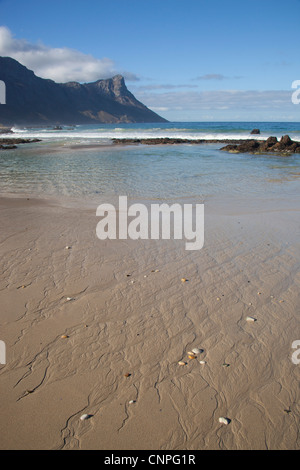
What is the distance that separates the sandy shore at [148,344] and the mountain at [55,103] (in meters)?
111

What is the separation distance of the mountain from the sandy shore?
111 m

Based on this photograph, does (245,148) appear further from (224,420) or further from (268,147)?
(224,420)

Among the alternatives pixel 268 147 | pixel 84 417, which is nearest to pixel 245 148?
pixel 268 147

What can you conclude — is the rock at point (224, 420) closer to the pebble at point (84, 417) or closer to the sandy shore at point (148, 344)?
the sandy shore at point (148, 344)

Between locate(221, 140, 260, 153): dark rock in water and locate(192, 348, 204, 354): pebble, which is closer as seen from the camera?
locate(192, 348, 204, 354): pebble

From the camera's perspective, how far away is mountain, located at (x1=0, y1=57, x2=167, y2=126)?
407ft

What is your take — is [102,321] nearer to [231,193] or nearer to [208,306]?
[208,306]

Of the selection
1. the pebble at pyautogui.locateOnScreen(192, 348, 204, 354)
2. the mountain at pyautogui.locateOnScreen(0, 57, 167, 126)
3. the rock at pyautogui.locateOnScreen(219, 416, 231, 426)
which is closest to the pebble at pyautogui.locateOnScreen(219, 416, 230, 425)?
the rock at pyautogui.locateOnScreen(219, 416, 231, 426)

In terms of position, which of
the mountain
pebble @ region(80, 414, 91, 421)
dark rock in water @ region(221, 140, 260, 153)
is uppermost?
the mountain

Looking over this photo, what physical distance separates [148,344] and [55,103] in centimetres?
16372

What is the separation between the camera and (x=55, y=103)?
14700 centimetres

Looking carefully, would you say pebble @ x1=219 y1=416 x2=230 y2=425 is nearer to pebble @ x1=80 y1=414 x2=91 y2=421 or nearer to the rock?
the rock

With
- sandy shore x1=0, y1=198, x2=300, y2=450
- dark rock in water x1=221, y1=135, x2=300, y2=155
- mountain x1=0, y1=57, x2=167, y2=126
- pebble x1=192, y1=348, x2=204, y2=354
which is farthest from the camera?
mountain x1=0, y1=57, x2=167, y2=126
